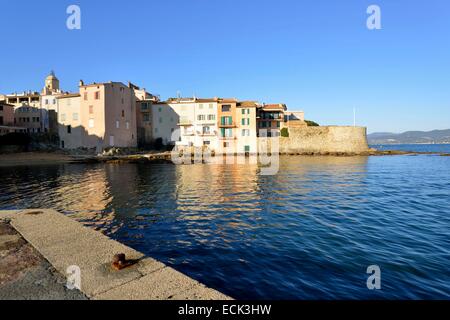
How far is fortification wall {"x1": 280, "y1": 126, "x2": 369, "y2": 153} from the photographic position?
261 feet

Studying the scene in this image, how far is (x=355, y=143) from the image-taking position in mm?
80250

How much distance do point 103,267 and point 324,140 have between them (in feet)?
268

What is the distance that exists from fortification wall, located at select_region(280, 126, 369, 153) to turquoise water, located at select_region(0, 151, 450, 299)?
57439 millimetres

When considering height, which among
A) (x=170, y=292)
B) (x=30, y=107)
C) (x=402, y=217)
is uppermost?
(x=30, y=107)

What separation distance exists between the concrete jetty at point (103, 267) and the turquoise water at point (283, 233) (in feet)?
7.03

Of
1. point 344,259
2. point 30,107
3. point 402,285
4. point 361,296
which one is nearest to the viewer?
point 361,296

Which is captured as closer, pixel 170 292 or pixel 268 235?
pixel 170 292

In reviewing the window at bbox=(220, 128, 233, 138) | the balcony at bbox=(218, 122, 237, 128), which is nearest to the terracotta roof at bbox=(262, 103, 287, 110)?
the balcony at bbox=(218, 122, 237, 128)

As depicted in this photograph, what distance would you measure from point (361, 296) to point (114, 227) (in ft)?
35.0

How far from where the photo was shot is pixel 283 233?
11.9m

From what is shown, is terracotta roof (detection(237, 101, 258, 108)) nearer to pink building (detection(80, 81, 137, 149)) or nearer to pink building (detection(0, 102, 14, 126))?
pink building (detection(80, 81, 137, 149))

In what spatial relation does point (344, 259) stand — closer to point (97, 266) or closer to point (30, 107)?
point (97, 266)
